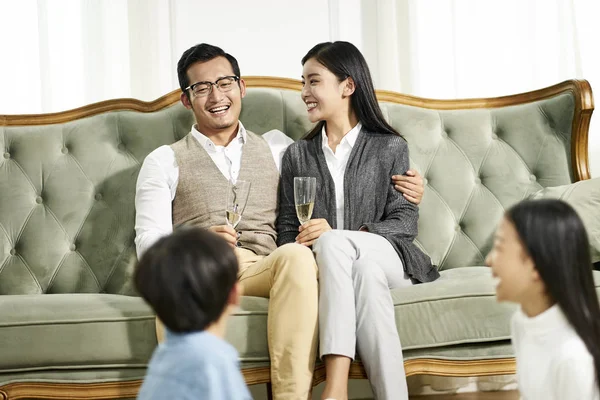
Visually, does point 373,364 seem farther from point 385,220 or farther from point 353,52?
point 353,52

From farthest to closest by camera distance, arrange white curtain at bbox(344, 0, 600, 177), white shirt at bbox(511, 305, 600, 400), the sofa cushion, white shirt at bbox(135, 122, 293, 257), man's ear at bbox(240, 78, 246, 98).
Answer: white curtain at bbox(344, 0, 600, 177) < man's ear at bbox(240, 78, 246, 98) < white shirt at bbox(135, 122, 293, 257) < the sofa cushion < white shirt at bbox(511, 305, 600, 400)

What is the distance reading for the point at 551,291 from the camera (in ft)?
4.54

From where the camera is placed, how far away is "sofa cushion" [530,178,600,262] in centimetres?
233

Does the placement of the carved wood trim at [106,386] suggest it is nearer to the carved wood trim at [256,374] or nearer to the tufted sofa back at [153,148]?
the carved wood trim at [256,374]

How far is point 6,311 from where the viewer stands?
210cm

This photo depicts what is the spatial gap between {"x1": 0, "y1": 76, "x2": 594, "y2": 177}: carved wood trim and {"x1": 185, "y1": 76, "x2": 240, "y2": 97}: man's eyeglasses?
0.26 metres

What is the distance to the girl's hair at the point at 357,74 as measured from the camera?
2637 millimetres

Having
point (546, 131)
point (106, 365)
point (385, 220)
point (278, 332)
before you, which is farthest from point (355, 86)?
point (106, 365)

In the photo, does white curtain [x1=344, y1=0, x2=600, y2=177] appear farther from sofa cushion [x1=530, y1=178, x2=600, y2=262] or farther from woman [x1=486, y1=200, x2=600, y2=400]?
woman [x1=486, y1=200, x2=600, y2=400]

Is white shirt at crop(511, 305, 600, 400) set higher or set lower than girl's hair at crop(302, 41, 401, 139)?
lower

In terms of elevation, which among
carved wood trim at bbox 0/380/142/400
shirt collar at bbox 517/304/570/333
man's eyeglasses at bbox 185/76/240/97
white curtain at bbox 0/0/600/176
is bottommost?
carved wood trim at bbox 0/380/142/400

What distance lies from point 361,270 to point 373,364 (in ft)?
0.81

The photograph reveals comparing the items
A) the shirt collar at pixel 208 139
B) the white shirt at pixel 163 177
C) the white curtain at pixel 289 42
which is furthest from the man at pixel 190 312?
the white curtain at pixel 289 42

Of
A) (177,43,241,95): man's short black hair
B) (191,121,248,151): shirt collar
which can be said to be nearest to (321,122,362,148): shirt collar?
(191,121,248,151): shirt collar
